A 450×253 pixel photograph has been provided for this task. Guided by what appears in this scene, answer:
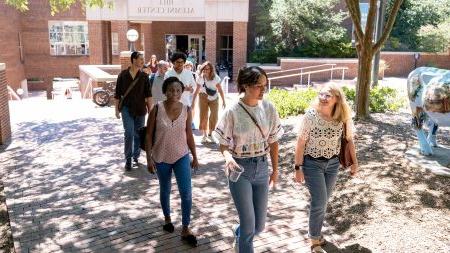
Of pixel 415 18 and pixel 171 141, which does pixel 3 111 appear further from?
pixel 415 18

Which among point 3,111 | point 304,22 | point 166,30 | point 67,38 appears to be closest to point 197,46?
point 166,30

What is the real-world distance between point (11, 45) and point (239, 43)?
1610 centimetres

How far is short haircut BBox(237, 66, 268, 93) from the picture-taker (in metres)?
3.81

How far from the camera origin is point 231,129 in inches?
154

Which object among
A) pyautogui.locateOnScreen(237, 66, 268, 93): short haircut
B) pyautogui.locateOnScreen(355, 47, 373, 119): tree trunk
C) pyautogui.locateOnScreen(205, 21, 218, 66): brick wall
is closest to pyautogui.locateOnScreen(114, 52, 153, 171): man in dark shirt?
pyautogui.locateOnScreen(237, 66, 268, 93): short haircut

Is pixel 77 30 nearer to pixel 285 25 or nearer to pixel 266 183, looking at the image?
pixel 285 25

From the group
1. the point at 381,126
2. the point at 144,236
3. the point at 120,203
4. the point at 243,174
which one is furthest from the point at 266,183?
the point at 381,126

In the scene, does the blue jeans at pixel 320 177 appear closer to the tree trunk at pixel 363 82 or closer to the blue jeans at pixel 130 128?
the blue jeans at pixel 130 128

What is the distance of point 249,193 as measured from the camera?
3.91 m

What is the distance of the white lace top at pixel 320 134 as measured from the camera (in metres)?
4.24

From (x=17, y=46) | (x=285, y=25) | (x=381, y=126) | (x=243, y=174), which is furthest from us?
(x=17, y=46)

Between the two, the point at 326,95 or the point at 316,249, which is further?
the point at 316,249

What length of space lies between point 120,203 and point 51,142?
4.23 m

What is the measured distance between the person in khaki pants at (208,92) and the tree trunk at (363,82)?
125 inches
